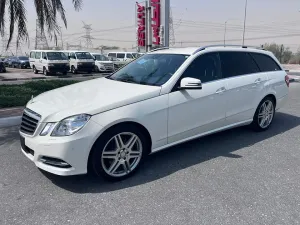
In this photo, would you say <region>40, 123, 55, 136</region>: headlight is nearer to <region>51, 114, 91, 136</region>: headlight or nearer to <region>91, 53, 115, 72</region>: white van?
<region>51, 114, 91, 136</region>: headlight

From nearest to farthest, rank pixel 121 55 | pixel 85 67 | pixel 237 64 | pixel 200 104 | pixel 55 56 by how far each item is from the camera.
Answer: pixel 200 104, pixel 237 64, pixel 55 56, pixel 85 67, pixel 121 55

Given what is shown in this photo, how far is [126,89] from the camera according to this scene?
371cm

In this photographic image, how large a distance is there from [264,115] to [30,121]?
416 cm

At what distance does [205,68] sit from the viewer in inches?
169

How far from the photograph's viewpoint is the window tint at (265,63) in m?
5.28

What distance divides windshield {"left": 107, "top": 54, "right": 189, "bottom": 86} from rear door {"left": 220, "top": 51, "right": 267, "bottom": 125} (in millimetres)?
917

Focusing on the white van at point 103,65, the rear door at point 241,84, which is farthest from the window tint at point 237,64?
the white van at point 103,65

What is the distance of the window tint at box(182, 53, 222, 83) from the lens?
4.07 m

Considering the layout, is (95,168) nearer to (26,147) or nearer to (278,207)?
(26,147)

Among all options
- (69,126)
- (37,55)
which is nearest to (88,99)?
(69,126)

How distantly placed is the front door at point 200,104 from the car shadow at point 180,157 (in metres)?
0.36

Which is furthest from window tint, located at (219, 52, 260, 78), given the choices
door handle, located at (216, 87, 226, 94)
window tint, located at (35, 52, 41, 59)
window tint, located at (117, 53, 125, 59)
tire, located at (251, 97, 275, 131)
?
window tint, located at (117, 53, 125, 59)

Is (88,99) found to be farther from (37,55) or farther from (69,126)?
(37,55)

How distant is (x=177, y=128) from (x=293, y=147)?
2.18 metres
